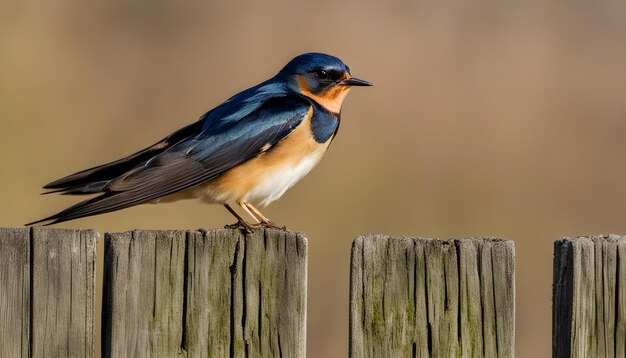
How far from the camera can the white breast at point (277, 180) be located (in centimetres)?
552

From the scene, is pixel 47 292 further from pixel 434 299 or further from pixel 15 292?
pixel 434 299

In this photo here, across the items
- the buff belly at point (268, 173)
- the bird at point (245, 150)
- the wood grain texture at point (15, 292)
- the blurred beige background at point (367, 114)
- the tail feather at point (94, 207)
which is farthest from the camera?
the blurred beige background at point (367, 114)

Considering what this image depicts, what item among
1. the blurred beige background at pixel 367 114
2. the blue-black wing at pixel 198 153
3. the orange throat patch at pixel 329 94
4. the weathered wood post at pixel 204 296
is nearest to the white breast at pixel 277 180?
the blue-black wing at pixel 198 153

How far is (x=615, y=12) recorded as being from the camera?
11.0 metres

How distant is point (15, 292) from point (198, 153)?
6.20 ft

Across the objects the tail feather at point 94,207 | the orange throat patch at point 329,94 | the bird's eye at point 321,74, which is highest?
the bird's eye at point 321,74

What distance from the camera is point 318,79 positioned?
6012mm

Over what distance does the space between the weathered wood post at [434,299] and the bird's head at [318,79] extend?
262cm

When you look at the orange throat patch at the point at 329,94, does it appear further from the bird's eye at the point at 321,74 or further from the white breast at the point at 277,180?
the white breast at the point at 277,180

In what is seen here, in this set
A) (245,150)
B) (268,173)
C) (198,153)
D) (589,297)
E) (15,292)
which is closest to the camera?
(15,292)

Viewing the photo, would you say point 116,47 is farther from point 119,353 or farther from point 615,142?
point 119,353

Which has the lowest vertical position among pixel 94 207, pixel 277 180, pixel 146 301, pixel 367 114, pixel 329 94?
pixel 146 301

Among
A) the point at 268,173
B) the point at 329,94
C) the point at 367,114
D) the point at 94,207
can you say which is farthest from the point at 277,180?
the point at 367,114

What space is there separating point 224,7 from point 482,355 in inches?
243
